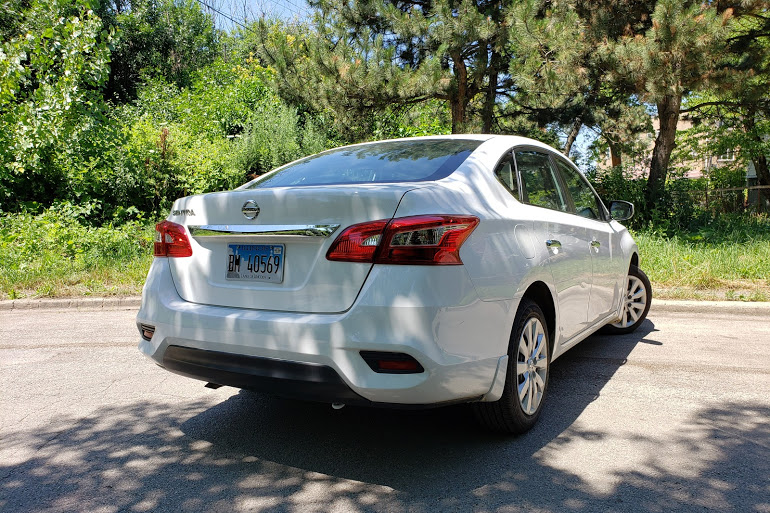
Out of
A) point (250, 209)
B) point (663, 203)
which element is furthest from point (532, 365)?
point (663, 203)

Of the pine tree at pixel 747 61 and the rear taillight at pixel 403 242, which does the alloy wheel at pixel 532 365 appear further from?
the pine tree at pixel 747 61

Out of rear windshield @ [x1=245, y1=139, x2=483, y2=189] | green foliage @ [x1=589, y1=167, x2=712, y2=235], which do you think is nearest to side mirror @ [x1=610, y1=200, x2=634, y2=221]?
rear windshield @ [x1=245, y1=139, x2=483, y2=189]

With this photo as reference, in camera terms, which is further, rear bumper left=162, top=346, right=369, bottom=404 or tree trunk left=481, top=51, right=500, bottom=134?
tree trunk left=481, top=51, right=500, bottom=134

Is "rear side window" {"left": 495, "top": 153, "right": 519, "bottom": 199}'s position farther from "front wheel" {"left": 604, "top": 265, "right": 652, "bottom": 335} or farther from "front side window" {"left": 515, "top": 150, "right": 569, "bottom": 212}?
"front wheel" {"left": 604, "top": 265, "right": 652, "bottom": 335}

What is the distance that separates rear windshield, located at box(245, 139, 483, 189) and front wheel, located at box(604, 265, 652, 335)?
295 cm

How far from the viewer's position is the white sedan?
277 centimetres

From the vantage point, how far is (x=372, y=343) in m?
2.74

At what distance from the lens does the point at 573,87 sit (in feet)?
38.6

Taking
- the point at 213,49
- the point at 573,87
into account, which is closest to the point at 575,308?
the point at 573,87

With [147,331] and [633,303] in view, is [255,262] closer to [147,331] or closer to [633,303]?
[147,331]

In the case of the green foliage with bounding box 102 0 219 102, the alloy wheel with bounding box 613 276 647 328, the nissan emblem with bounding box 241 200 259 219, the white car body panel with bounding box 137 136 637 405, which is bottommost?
the alloy wheel with bounding box 613 276 647 328

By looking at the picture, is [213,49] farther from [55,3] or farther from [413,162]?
[413,162]

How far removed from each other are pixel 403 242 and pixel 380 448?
1236mm

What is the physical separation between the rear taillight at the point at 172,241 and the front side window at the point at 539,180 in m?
1.94
